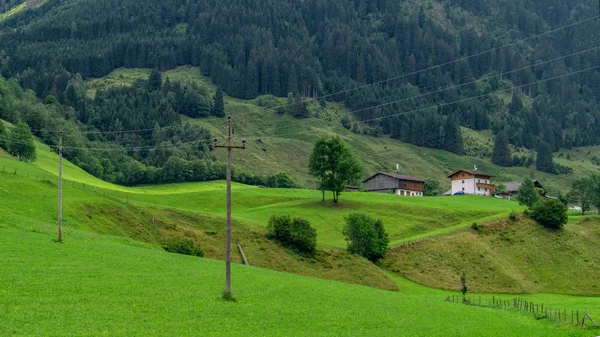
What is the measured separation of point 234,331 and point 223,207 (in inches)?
3799

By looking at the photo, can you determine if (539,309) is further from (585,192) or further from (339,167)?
(585,192)

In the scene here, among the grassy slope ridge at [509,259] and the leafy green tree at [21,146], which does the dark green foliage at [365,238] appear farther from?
the leafy green tree at [21,146]

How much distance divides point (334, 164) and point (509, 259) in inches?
1748

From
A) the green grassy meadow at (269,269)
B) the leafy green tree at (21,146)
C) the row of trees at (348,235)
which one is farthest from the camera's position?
the leafy green tree at (21,146)

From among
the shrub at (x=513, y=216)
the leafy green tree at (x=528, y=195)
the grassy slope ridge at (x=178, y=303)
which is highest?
the leafy green tree at (x=528, y=195)

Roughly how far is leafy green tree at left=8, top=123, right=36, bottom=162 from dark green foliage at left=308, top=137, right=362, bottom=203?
60.0 metres

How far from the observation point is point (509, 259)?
114 meters

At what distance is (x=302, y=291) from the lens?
62406 millimetres

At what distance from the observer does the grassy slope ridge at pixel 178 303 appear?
40.6 m

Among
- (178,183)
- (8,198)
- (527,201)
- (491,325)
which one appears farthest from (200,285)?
(178,183)

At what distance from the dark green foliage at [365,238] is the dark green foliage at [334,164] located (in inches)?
1410

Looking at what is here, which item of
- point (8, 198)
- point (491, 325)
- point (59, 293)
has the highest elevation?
point (8, 198)

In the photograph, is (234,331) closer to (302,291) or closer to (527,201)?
(302,291)

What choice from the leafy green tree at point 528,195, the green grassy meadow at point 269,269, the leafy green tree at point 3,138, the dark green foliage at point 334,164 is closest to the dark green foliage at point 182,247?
the green grassy meadow at point 269,269
